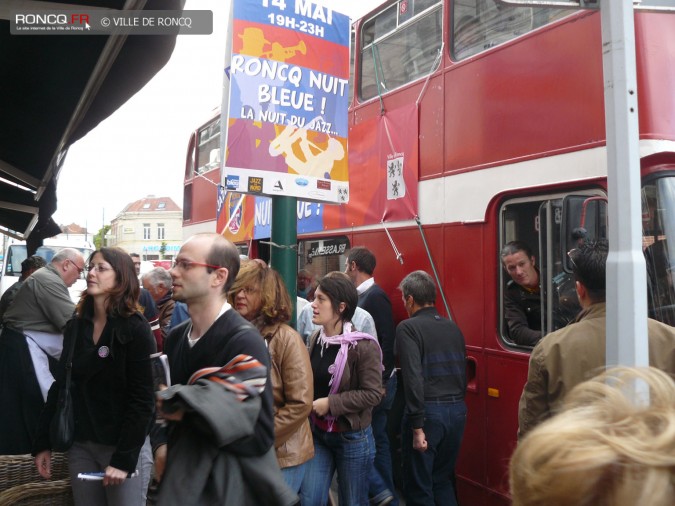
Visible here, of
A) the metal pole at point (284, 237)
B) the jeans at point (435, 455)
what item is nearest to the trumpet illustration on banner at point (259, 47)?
the metal pole at point (284, 237)

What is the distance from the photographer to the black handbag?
2.96 m

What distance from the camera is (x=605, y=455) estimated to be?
811 millimetres

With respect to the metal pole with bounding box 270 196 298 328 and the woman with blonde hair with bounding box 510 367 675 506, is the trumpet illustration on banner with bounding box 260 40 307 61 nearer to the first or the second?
the metal pole with bounding box 270 196 298 328

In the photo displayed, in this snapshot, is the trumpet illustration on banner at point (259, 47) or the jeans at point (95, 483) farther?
the trumpet illustration on banner at point (259, 47)

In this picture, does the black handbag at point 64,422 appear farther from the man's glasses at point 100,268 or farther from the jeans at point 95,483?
the man's glasses at point 100,268

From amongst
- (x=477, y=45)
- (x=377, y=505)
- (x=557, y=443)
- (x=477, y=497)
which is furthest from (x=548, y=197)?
(x=557, y=443)

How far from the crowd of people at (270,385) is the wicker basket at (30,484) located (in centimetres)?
46

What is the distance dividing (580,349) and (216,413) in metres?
1.61

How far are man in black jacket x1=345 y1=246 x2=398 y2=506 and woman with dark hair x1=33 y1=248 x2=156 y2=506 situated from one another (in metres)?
2.14

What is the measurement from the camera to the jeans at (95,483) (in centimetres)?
301

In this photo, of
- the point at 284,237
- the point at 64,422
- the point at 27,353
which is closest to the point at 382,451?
the point at 284,237

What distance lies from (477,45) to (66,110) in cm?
330

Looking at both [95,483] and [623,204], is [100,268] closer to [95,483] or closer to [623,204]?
[95,483]

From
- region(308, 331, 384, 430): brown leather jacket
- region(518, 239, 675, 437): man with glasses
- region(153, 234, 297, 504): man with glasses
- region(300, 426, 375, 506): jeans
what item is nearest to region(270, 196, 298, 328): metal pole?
region(308, 331, 384, 430): brown leather jacket
